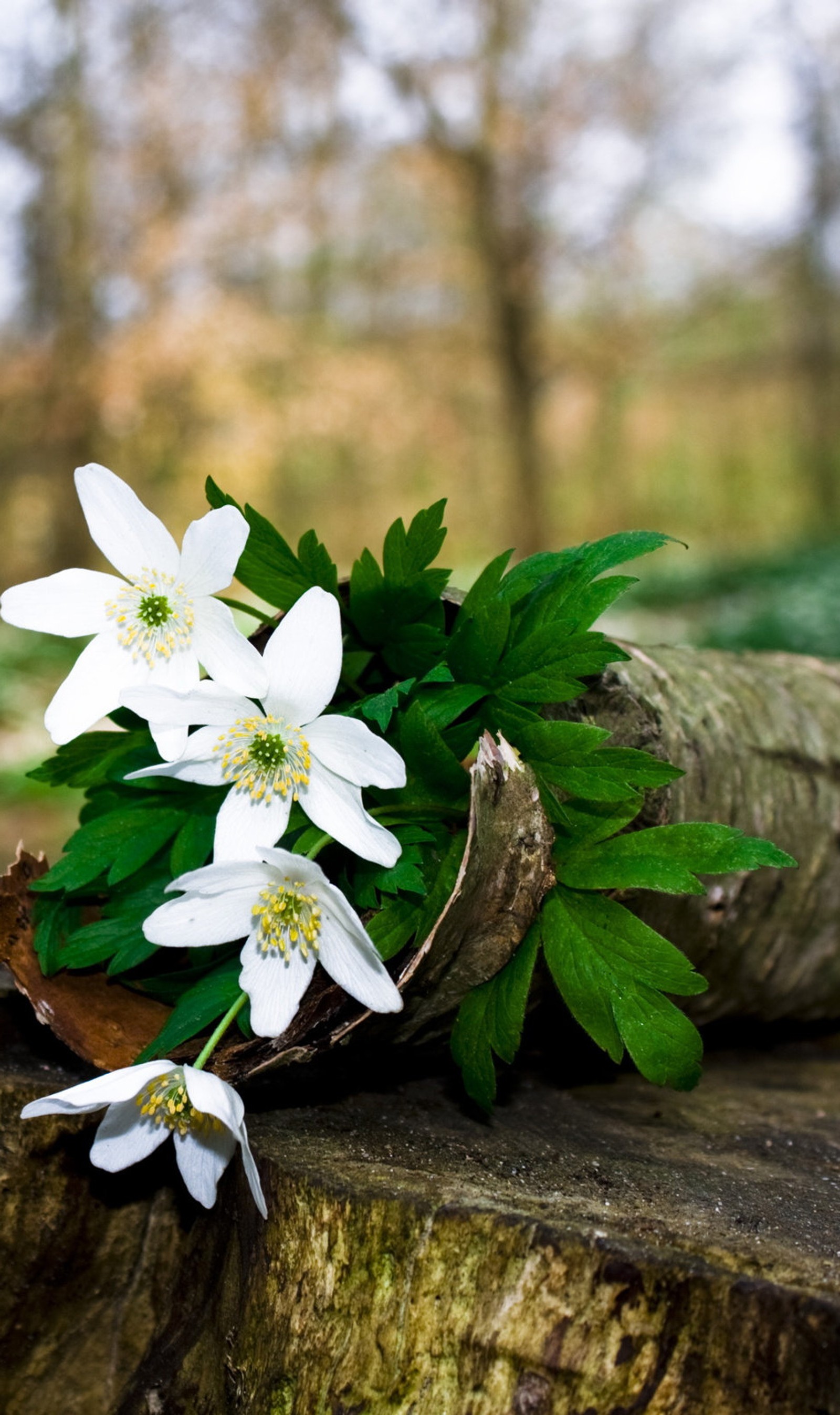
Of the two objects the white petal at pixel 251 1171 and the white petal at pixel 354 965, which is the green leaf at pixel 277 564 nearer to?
the white petal at pixel 354 965

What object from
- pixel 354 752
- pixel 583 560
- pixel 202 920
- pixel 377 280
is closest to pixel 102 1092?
pixel 202 920

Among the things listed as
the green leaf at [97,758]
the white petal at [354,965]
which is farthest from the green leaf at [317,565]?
the white petal at [354,965]

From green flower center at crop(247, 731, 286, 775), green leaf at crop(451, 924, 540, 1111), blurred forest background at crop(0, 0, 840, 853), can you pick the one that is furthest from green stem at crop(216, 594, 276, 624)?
blurred forest background at crop(0, 0, 840, 853)

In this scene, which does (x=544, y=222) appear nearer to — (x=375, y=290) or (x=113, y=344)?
(x=375, y=290)

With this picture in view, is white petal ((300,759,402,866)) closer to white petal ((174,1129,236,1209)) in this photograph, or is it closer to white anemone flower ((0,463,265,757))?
white anemone flower ((0,463,265,757))

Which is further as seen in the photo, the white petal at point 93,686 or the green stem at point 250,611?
the green stem at point 250,611

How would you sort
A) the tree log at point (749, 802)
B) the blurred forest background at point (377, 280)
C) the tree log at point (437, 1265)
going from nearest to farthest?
the tree log at point (437, 1265)
the tree log at point (749, 802)
the blurred forest background at point (377, 280)
